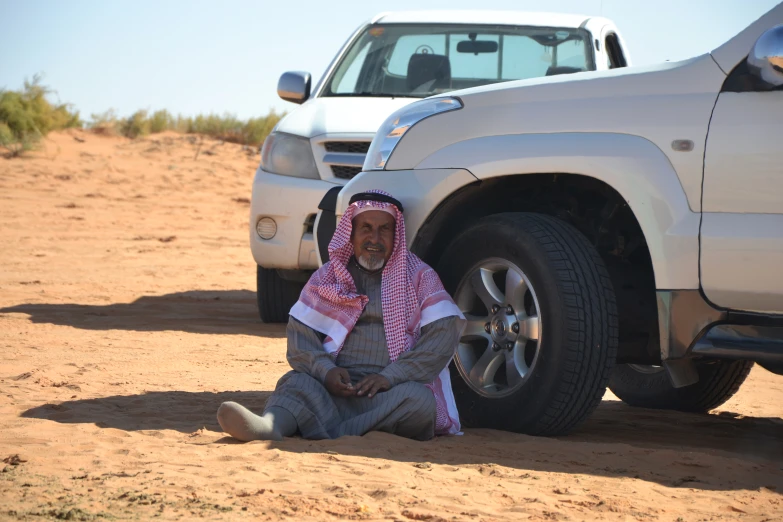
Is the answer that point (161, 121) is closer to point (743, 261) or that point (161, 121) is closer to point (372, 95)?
point (372, 95)

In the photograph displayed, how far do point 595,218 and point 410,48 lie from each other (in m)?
3.98

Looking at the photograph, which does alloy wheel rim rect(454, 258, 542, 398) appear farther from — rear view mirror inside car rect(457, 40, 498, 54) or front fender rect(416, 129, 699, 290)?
rear view mirror inside car rect(457, 40, 498, 54)

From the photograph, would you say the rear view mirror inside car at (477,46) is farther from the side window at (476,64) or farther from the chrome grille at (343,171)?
the chrome grille at (343,171)

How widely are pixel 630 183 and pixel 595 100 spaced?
41 cm

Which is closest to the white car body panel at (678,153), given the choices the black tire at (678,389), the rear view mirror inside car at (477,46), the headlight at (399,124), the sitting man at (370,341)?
the headlight at (399,124)

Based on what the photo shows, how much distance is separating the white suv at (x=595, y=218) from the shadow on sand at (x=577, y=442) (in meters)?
0.26

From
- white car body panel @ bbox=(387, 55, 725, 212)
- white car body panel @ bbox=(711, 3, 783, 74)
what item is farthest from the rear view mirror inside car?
white car body panel @ bbox=(711, 3, 783, 74)

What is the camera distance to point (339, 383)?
4523 millimetres

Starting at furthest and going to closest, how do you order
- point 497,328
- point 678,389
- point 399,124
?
point 678,389 < point 399,124 < point 497,328

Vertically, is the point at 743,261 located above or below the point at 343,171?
below

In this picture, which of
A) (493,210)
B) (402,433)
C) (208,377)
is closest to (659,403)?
(493,210)

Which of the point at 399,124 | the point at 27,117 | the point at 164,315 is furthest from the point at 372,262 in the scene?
the point at 27,117

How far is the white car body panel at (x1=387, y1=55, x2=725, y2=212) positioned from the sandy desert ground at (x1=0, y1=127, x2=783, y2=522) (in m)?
1.10

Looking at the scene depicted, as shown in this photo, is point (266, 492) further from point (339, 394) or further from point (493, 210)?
point (493, 210)
